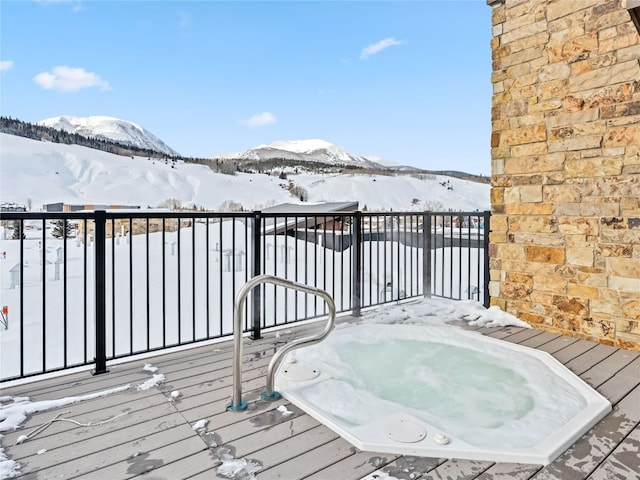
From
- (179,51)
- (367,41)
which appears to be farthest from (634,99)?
(179,51)

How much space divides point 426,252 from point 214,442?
11.1 feet

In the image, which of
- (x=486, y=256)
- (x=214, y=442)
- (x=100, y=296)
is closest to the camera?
(x=214, y=442)

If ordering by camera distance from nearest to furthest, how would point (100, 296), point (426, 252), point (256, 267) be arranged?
point (100, 296) → point (256, 267) → point (426, 252)

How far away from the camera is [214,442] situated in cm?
153

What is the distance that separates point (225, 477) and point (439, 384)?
62.0 inches

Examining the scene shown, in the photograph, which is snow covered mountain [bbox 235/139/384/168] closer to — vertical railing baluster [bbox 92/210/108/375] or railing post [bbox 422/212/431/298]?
railing post [bbox 422/212/431/298]

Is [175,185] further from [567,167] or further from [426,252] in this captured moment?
[567,167]

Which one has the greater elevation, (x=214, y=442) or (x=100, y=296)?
(x=100, y=296)

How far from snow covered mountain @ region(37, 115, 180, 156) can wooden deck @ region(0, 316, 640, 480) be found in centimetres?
6431

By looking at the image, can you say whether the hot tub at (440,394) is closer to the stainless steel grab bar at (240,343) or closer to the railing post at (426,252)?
the stainless steel grab bar at (240,343)

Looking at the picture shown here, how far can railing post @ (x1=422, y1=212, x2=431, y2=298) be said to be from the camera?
14.1ft

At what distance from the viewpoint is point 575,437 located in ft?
5.17

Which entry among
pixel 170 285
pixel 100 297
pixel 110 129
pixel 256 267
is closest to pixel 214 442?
pixel 100 297

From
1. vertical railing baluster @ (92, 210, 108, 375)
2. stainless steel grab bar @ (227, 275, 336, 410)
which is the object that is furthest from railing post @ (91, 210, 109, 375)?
stainless steel grab bar @ (227, 275, 336, 410)
